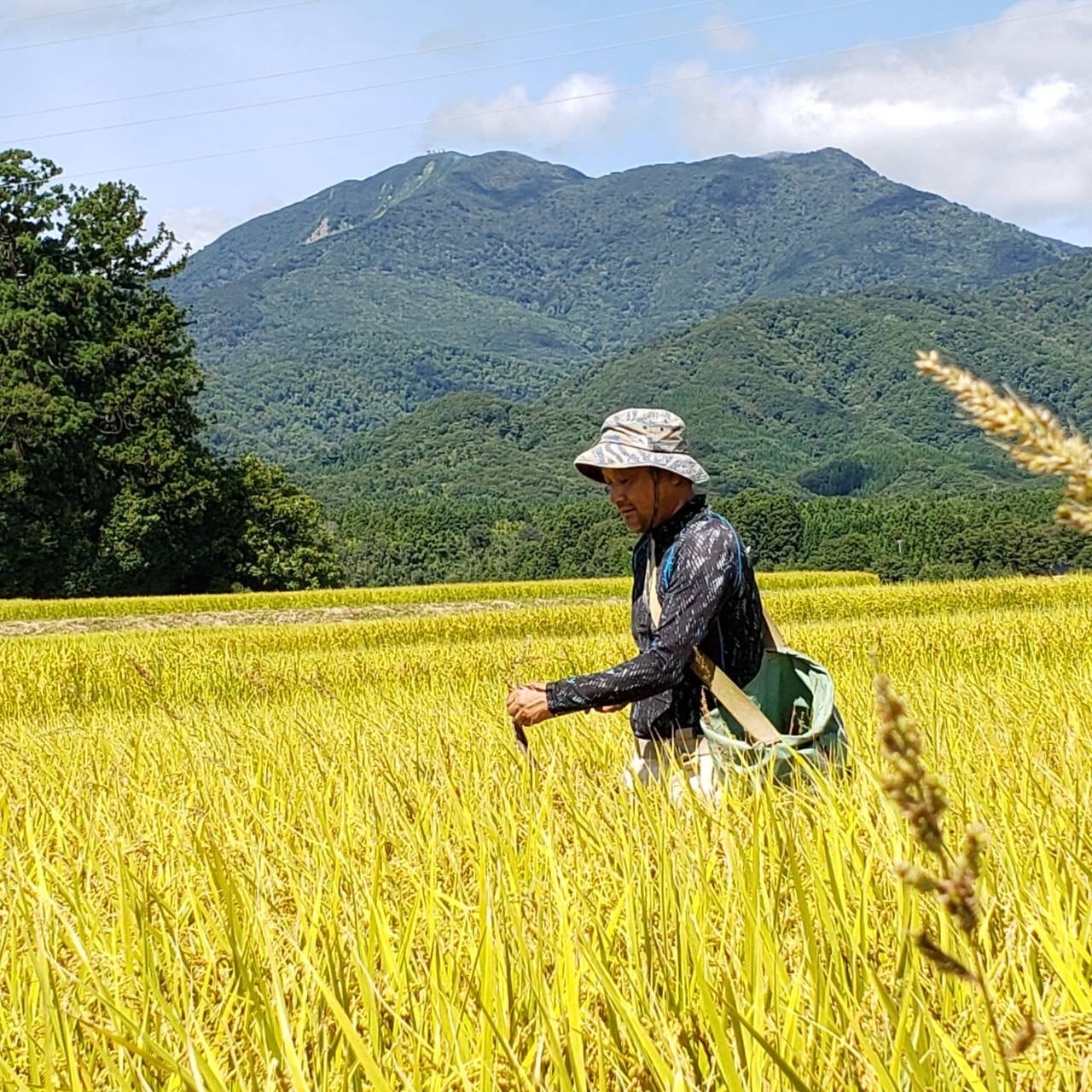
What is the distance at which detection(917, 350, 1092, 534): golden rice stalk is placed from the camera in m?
0.47

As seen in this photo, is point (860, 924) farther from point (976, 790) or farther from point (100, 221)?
point (100, 221)

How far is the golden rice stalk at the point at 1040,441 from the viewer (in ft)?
1.54

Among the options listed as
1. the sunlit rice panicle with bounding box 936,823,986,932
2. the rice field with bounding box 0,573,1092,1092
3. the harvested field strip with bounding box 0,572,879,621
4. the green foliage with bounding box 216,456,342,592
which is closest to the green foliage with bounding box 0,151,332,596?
the green foliage with bounding box 216,456,342,592

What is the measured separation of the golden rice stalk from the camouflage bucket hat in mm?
2880

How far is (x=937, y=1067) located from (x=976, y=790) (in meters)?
1.56

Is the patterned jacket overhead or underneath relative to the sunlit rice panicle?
underneath

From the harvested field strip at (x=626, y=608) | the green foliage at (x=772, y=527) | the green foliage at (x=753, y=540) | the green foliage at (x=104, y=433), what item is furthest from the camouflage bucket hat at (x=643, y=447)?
the green foliage at (x=772, y=527)

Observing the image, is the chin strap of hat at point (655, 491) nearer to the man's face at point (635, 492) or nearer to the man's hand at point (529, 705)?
the man's face at point (635, 492)

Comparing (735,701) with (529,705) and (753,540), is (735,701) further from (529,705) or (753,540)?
(753,540)

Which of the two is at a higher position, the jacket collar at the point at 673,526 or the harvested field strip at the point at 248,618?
the jacket collar at the point at 673,526

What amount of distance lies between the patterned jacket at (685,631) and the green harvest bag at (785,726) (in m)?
0.12

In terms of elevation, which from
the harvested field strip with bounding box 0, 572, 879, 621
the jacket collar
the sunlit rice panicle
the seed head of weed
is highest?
the seed head of weed

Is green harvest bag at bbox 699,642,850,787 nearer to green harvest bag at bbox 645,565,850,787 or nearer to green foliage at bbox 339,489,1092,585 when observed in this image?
green harvest bag at bbox 645,565,850,787

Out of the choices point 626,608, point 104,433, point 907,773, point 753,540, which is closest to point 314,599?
point 626,608
